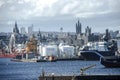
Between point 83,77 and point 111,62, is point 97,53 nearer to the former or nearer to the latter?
point 111,62

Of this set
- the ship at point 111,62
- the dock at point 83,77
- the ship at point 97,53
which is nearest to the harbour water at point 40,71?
the ship at point 111,62

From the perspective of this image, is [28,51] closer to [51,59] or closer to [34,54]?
[34,54]

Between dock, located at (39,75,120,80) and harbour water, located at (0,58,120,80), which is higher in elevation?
dock, located at (39,75,120,80)

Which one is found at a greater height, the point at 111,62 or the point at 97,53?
the point at 97,53

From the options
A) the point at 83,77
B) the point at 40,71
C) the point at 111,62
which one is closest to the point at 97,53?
the point at 111,62

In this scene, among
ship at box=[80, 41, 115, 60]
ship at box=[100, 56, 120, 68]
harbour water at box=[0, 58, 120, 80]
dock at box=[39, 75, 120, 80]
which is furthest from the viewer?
ship at box=[80, 41, 115, 60]

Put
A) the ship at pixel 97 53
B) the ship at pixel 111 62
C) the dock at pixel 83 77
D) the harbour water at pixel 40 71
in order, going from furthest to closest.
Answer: the ship at pixel 97 53 < the ship at pixel 111 62 < the harbour water at pixel 40 71 < the dock at pixel 83 77

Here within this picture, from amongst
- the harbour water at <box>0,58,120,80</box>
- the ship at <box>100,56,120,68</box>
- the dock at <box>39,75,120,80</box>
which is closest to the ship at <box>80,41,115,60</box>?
the harbour water at <box>0,58,120,80</box>

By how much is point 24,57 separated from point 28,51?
6.41 metres

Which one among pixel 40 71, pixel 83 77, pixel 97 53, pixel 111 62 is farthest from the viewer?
pixel 97 53

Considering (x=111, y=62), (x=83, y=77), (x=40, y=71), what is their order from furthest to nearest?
(x=111, y=62)
(x=40, y=71)
(x=83, y=77)

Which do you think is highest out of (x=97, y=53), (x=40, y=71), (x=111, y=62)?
(x=97, y=53)

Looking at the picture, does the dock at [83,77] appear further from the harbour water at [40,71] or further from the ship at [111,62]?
the ship at [111,62]

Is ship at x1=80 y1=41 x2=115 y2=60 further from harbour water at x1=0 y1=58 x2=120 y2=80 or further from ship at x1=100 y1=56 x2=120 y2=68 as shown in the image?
ship at x1=100 y1=56 x2=120 y2=68
